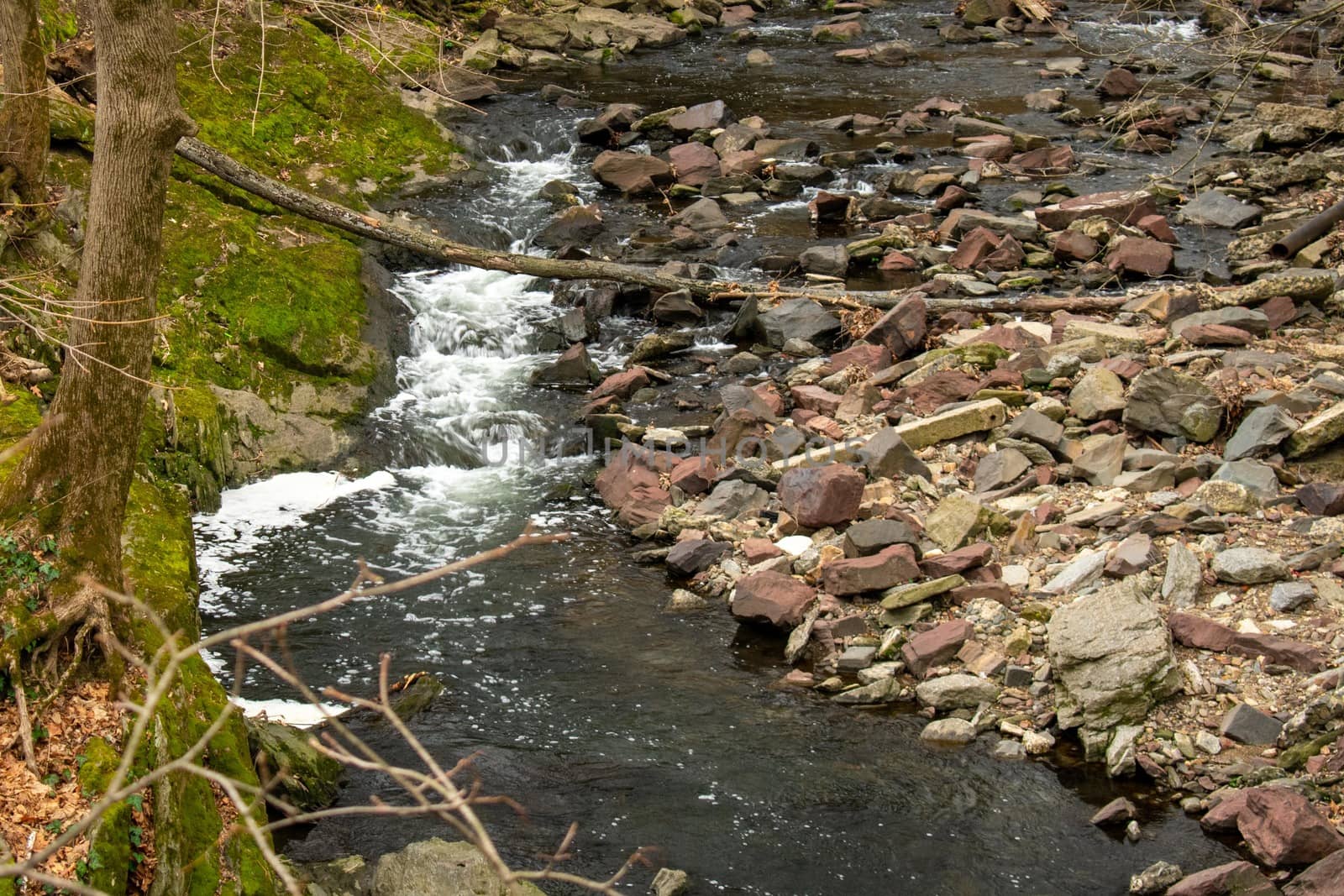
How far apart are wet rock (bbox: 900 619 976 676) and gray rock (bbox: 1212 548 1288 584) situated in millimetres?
1539

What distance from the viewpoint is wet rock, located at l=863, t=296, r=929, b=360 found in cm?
1105

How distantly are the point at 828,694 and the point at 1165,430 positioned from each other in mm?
3566

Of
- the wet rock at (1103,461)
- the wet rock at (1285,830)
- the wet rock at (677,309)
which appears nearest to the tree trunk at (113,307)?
the wet rock at (1285,830)

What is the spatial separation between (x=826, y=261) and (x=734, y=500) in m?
4.75

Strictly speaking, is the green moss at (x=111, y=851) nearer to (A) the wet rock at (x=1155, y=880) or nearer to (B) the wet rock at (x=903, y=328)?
(A) the wet rock at (x=1155, y=880)

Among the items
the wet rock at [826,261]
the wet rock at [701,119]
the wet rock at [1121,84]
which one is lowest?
the wet rock at [826,261]

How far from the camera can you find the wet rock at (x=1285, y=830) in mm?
5340

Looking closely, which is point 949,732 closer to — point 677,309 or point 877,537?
point 877,537

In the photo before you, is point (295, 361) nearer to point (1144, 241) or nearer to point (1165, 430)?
point (1165, 430)

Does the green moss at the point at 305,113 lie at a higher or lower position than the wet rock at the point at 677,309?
higher

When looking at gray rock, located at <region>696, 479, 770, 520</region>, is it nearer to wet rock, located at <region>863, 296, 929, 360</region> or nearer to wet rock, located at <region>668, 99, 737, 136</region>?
wet rock, located at <region>863, 296, 929, 360</region>

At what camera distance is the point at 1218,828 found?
576 cm

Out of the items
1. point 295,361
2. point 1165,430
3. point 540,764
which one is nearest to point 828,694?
point 540,764

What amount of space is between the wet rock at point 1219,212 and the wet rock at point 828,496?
24.3ft
